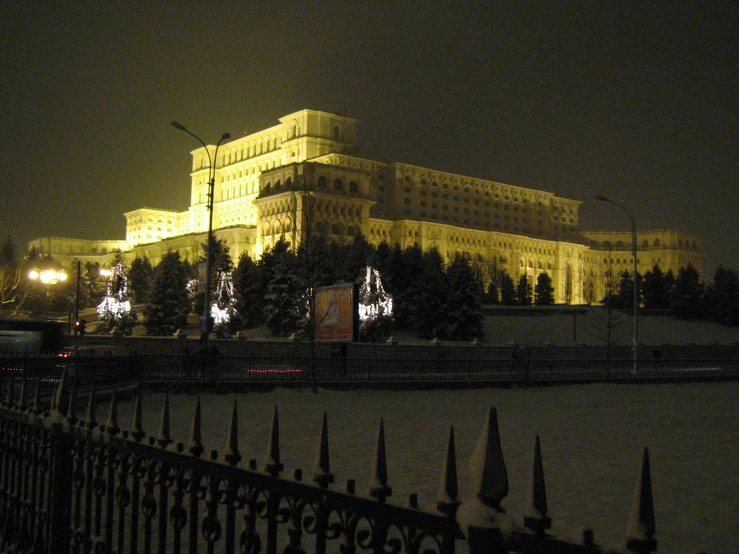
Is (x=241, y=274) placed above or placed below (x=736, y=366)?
above

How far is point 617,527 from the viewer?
7.95 meters

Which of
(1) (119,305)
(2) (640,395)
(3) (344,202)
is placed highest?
(3) (344,202)

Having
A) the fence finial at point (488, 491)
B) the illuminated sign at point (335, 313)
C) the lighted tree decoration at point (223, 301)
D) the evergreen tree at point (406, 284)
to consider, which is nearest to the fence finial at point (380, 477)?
the fence finial at point (488, 491)

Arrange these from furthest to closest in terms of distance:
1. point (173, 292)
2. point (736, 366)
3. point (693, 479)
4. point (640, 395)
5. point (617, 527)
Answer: point (173, 292) → point (736, 366) → point (640, 395) → point (693, 479) → point (617, 527)

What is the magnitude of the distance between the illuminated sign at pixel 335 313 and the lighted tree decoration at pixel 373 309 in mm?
21977

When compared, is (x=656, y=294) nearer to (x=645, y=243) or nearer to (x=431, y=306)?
(x=431, y=306)

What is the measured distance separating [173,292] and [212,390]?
117ft

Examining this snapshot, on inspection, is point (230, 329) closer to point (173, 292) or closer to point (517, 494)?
point (173, 292)

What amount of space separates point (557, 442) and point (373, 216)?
10511 centimetres

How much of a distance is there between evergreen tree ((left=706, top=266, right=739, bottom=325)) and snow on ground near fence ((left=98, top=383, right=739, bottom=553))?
57.0 m

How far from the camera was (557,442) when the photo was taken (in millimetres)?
14594

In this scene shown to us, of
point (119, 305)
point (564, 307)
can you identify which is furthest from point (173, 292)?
point (564, 307)

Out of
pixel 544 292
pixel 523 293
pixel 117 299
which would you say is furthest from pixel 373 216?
pixel 117 299

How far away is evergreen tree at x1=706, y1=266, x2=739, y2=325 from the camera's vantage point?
258 feet
